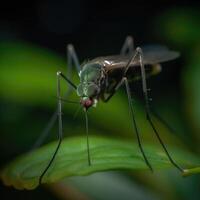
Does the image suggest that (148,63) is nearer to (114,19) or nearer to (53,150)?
(53,150)

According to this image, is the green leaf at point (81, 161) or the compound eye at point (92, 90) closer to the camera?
the green leaf at point (81, 161)

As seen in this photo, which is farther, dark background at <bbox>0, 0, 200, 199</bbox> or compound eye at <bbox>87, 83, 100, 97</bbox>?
dark background at <bbox>0, 0, 200, 199</bbox>

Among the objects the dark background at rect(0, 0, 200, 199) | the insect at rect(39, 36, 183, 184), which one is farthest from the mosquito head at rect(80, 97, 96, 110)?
the dark background at rect(0, 0, 200, 199)

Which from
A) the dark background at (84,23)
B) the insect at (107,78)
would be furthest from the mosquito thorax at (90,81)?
the dark background at (84,23)

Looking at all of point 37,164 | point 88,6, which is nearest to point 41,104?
point 37,164

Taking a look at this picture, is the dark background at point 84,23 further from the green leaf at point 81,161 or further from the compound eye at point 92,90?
the green leaf at point 81,161

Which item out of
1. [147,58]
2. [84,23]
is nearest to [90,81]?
[147,58]

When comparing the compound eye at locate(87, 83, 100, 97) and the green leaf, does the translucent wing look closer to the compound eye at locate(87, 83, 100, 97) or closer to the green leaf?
the compound eye at locate(87, 83, 100, 97)
